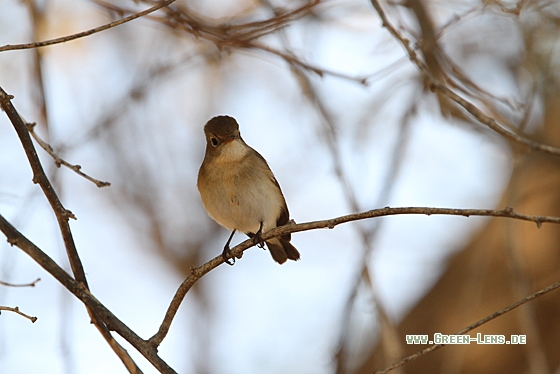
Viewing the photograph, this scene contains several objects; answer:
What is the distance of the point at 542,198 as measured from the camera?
17.8 feet

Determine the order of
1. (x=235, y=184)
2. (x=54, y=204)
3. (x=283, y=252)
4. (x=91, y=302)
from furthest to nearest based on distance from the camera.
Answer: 1. (x=283, y=252)
2. (x=235, y=184)
3. (x=54, y=204)
4. (x=91, y=302)

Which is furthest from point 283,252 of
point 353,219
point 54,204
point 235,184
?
point 54,204

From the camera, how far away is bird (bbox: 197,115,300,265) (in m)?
4.52

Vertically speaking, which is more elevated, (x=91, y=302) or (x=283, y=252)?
(x=283, y=252)

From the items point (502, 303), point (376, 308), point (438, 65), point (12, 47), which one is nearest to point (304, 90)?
point (438, 65)

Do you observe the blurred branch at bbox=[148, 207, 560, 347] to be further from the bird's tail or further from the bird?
the bird's tail

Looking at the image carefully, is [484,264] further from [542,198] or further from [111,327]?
[111,327]

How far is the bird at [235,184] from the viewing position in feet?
14.8

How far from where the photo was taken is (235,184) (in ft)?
14.8

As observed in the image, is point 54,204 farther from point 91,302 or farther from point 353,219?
point 353,219

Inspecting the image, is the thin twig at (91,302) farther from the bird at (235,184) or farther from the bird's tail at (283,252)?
the bird's tail at (283,252)

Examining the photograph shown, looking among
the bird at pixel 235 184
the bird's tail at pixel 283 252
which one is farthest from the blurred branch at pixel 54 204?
the bird's tail at pixel 283 252

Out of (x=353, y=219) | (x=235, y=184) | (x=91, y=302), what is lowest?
(x=91, y=302)

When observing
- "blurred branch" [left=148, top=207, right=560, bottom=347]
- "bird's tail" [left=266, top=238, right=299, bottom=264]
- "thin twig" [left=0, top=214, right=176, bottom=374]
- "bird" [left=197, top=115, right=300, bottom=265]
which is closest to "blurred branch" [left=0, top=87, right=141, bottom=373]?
"thin twig" [left=0, top=214, right=176, bottom=374]
